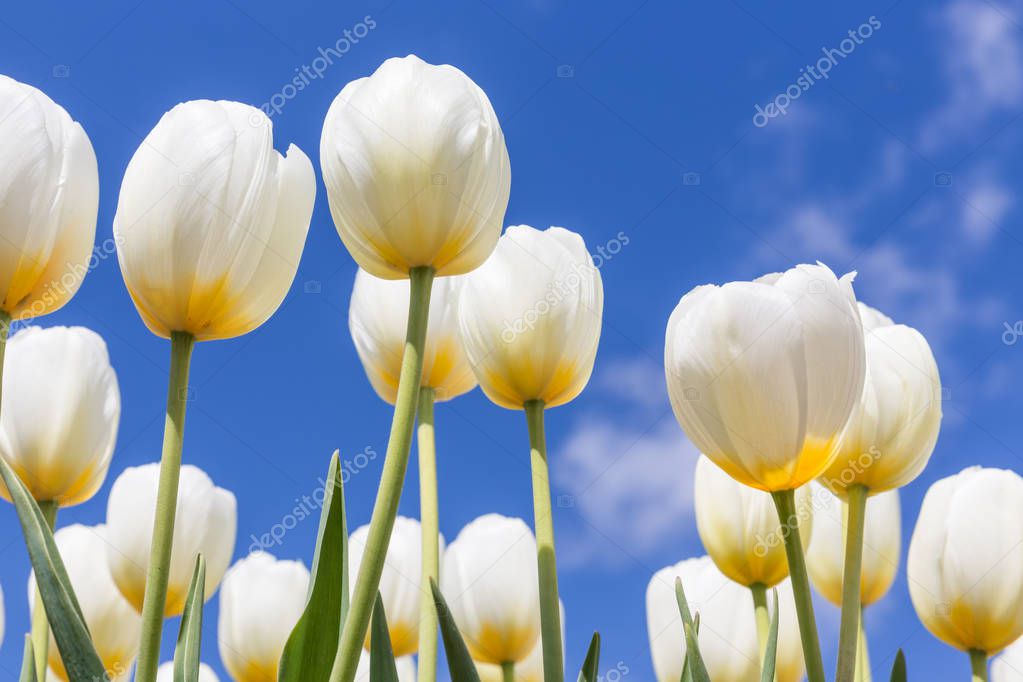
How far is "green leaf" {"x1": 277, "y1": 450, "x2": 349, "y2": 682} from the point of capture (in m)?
1.06

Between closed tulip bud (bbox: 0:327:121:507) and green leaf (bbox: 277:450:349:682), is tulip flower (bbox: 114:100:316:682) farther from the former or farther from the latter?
closed tulip bud (bbox: 0:327:121:507)

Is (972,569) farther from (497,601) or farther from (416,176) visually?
(416,176)

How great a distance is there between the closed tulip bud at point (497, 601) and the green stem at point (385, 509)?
39.1 inches

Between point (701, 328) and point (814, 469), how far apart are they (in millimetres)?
186

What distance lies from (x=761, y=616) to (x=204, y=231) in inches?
37.9

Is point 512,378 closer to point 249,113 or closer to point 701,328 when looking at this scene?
point 701,328

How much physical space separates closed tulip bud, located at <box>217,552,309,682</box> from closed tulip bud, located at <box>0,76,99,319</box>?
0.92 metres

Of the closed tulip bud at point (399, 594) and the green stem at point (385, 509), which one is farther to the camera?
the closed tulip bud at point (399, 594)

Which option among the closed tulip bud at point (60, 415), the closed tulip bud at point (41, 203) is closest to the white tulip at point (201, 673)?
the closed tulip bud at point (60, 415)

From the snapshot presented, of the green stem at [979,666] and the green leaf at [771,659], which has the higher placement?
the green stem at [979,666]

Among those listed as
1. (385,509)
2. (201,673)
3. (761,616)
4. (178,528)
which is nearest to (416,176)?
(385,509)

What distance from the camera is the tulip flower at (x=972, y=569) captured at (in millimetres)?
1718

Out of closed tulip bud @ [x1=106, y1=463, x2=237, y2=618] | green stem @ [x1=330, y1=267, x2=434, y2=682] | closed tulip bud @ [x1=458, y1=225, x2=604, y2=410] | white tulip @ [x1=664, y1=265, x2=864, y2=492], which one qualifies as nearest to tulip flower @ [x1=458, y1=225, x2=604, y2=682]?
closed tulip bud @ [x1=458, y1=225, x2=604, y2=410]

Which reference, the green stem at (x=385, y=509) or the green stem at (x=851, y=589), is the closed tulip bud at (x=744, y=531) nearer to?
the green stem at (x=851, y=589)
